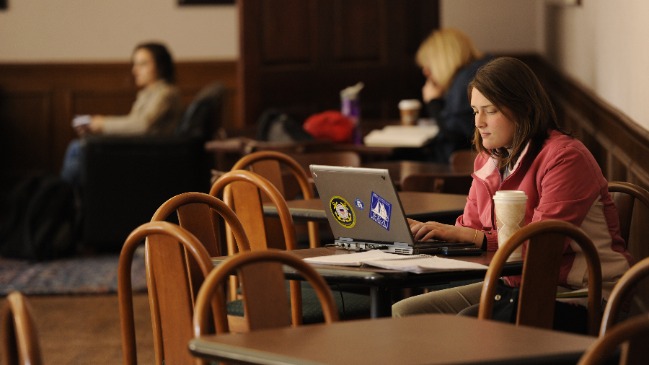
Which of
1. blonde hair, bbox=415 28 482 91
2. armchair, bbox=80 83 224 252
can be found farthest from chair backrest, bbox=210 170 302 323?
armchair, bbox=80 83 224 252

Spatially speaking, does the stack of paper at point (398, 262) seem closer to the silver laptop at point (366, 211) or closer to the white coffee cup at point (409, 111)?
the silver laptop at point (366, 211)

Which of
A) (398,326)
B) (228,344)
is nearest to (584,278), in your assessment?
(398,326)

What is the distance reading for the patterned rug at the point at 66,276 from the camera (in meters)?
6.25

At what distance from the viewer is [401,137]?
554cm

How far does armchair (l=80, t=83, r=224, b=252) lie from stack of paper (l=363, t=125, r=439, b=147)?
2.03 meters

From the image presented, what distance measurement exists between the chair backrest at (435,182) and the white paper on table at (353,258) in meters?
1.50

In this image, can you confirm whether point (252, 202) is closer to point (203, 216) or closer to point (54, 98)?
point (203, 216)

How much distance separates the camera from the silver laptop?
2795 mm

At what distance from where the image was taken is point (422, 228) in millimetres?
2943

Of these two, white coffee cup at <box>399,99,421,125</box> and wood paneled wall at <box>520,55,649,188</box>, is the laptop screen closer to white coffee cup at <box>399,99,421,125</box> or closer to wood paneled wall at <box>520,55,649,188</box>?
wood paneled wall at <box>520,55,649,188</box>

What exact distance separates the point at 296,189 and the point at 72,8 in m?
5.59

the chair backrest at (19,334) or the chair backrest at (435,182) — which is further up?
the chair backrest at (19,334)

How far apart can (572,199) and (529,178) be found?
0.48ft

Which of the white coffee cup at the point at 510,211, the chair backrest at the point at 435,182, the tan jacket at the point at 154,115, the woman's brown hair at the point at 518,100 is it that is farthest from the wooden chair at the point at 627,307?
the tan jacket at the point at 154,115
